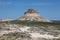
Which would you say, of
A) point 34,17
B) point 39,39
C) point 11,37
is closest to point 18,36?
point 11,37

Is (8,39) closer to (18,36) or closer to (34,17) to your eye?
(18,36)

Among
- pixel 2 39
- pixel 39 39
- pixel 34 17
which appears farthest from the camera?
pixel 34 17

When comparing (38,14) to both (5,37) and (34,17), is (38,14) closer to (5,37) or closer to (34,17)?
(34,17)

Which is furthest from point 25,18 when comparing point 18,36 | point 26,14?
point 18,36

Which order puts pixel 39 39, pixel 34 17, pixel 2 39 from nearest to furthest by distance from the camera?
1. pixel 2 39
2. pixel 39 39
3. pixel 34 17

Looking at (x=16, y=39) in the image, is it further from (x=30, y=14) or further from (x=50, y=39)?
(x=30, y=14)

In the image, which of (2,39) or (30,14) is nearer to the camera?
(2,39)

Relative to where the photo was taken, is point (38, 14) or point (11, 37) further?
point (38, 14)

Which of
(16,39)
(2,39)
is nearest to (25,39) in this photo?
(16,39)
